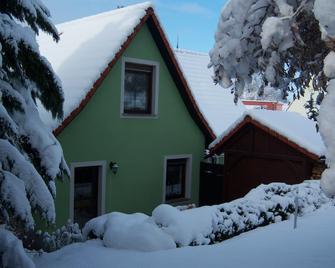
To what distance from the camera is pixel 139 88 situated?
38.2ft

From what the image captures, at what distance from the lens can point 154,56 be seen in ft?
38.5

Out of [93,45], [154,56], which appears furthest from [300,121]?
[93,45]

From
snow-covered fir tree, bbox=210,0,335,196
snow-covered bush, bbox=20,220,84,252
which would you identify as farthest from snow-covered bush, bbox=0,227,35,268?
snow-covered fir tree, bbox=210,0,335,196

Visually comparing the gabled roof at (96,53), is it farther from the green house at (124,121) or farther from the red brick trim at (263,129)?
the red brick trim at (263,129)

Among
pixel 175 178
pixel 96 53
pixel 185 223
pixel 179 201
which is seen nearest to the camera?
pixel 185 223

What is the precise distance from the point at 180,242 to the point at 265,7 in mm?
3339

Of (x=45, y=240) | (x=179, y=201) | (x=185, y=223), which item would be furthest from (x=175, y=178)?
(x=45, y=240)

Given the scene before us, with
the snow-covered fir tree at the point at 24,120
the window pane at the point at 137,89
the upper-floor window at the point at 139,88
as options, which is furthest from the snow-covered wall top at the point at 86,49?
the snow-covered fir tree at the point at 24,120

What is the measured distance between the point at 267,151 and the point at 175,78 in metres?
3.26

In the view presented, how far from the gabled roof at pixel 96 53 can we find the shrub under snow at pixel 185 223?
3.53 m

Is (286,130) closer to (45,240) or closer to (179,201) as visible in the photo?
(179,201)

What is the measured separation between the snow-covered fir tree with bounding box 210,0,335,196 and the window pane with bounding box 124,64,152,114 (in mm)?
5921

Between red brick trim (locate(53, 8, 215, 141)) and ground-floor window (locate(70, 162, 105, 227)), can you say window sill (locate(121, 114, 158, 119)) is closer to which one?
red brick trim (locate(53, 8, 215, 141))

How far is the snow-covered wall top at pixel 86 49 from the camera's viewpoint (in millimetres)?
9797
